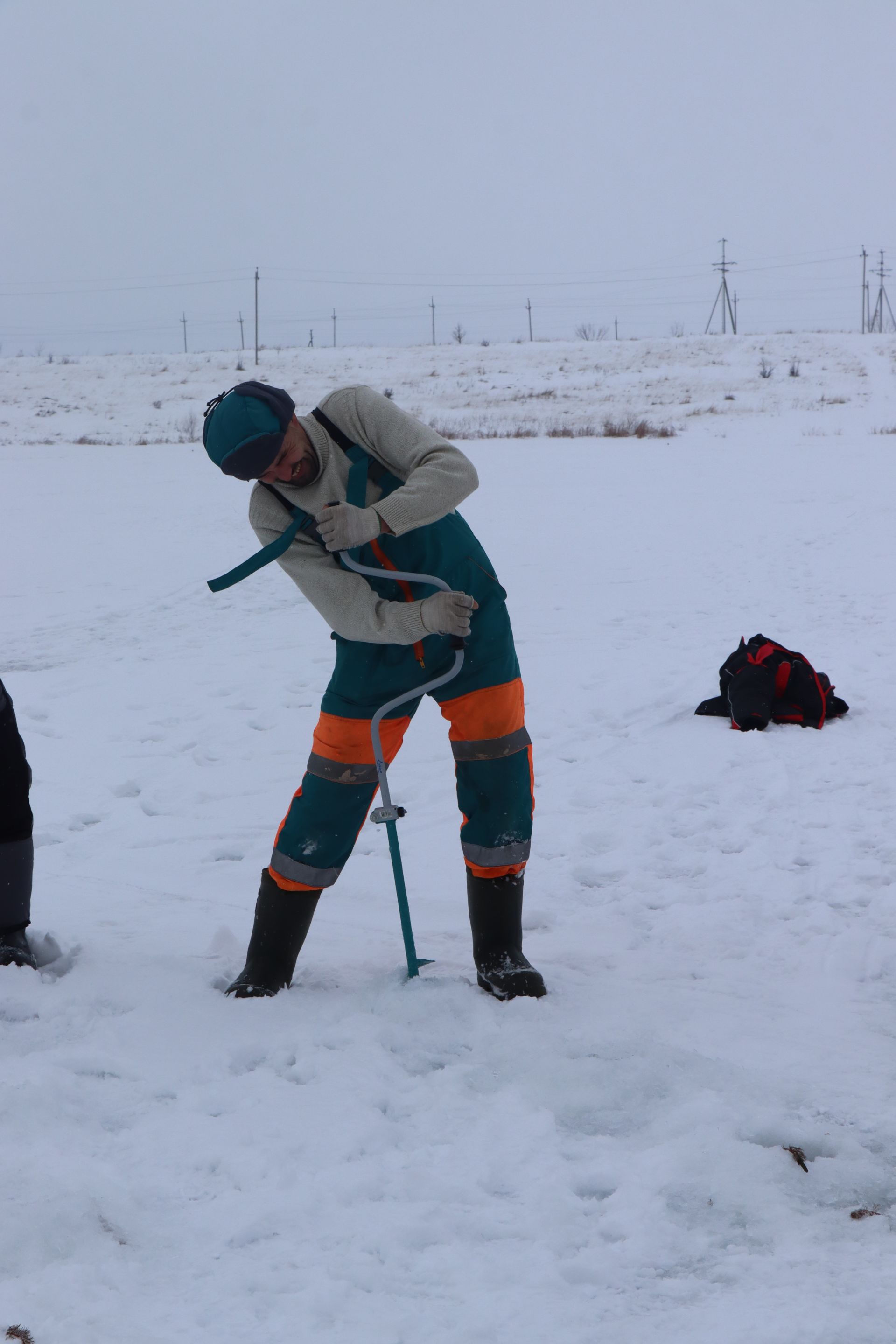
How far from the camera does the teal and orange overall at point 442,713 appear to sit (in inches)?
103

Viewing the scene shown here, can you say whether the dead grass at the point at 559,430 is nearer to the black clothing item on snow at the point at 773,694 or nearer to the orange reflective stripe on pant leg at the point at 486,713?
the black clothing item on snow at the point at 773,694

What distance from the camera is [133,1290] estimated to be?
5.51 feet

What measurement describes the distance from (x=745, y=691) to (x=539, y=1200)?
376cm

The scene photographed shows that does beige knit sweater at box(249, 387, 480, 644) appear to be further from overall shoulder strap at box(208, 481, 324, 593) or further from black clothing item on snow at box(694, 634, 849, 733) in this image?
black clothing item on snow at box(694, 634, 849, 733)

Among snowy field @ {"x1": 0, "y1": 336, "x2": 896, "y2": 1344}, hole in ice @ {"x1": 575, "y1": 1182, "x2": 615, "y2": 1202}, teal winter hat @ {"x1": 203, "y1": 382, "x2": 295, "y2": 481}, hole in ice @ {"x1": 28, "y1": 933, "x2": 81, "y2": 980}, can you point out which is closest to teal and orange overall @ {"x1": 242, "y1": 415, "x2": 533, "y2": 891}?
teal winter hat @ {"x1": 203, "y1": 382, "x2": 295, "y2": 481}

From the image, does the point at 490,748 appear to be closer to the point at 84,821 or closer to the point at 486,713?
the point at 486,713

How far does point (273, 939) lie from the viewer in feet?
9.02

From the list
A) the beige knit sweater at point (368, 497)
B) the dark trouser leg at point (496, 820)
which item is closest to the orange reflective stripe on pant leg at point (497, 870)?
the dark trouser leg at point (496, 820)

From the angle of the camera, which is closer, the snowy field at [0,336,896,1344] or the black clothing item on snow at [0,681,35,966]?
the snowy field at [0,336,896,1344]

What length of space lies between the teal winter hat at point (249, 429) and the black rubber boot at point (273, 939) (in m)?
1.12

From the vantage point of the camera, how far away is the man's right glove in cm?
242

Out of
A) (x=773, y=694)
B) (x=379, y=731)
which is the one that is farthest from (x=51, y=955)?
(x=773, y=694)

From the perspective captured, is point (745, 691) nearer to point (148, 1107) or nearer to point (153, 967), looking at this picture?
point (153, 967)

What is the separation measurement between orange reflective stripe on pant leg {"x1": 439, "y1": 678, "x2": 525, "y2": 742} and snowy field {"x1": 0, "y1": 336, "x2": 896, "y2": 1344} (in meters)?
0.70
